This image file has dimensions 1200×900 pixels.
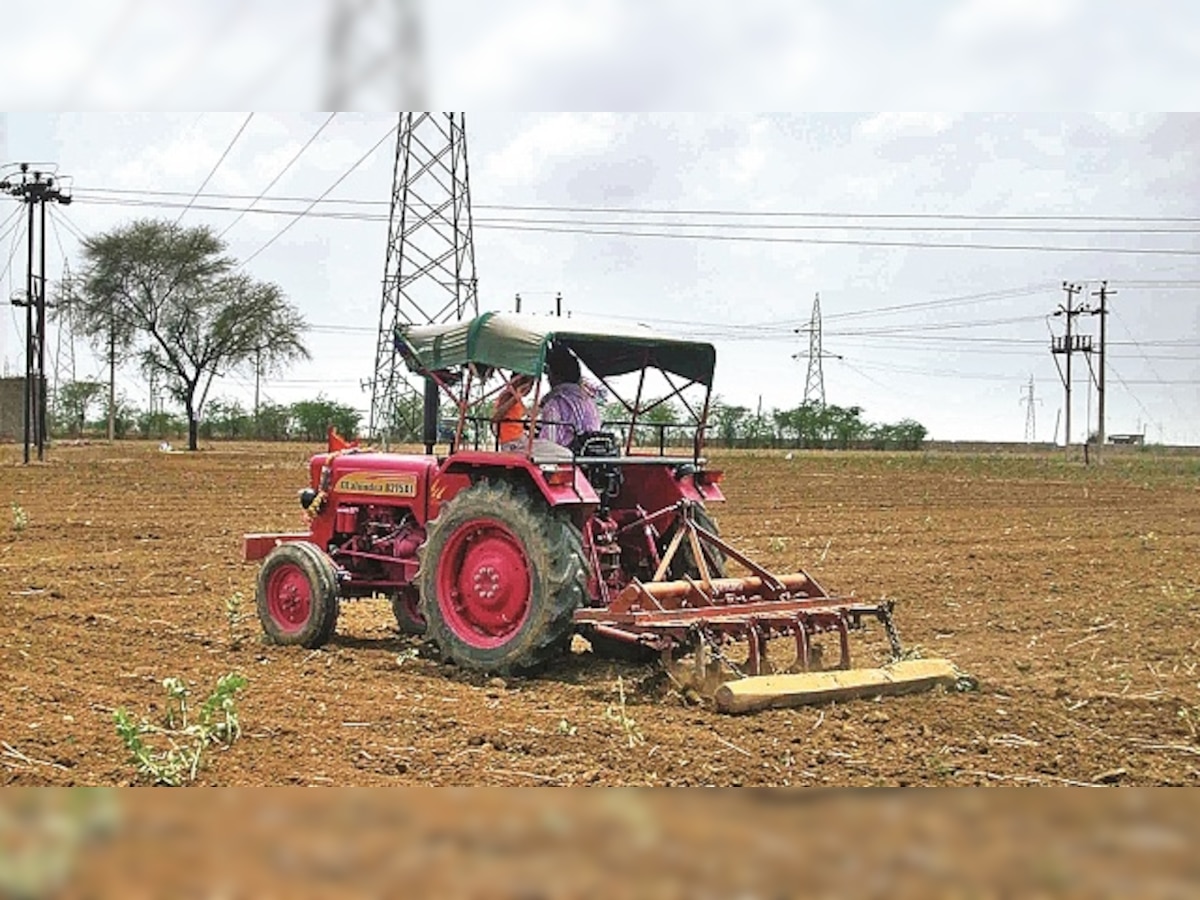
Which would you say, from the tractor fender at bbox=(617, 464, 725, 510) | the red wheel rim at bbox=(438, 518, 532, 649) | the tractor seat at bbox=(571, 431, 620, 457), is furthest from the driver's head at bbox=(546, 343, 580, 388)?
the red wheel rim at bbox=(438, 518, 532, 649)

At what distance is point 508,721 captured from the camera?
223 inches

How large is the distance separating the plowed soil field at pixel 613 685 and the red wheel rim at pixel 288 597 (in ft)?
0.82

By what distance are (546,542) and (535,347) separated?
3.45 ft

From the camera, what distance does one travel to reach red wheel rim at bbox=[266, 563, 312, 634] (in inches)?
320

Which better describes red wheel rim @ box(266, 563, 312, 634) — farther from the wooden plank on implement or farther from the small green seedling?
the wooden plank on implement

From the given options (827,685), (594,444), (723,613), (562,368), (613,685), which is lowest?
(613,685)

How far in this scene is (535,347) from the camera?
6.83 meters

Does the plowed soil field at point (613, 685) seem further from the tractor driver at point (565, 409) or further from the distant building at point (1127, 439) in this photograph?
the distant building at point (1127, 439)

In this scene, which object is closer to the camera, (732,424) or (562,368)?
(562,368)

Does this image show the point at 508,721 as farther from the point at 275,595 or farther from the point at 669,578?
the point at 275,595

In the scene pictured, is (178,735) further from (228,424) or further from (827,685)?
(228,424)

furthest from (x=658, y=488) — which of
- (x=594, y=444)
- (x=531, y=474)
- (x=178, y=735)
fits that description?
(x=178, y=735)

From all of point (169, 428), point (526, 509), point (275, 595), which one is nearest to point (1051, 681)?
point (526, 509)

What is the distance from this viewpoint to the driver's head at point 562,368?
25.3ft
